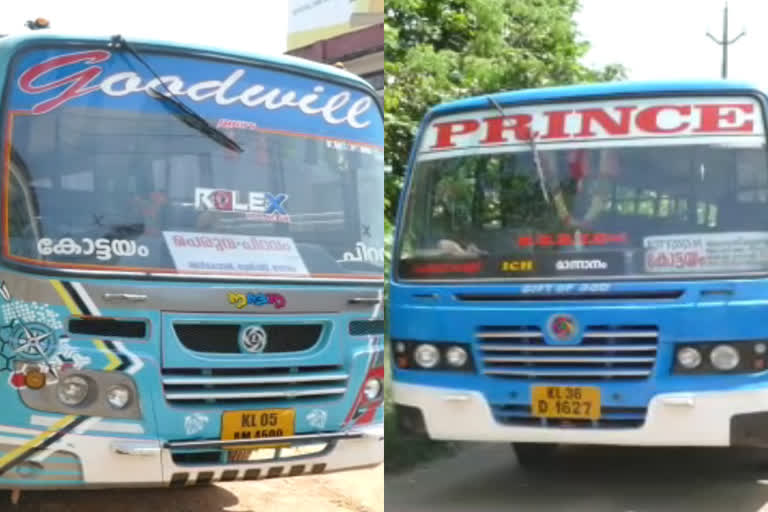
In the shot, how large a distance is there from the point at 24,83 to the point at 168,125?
63cm

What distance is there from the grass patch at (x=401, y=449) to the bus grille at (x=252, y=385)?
1.05 metres

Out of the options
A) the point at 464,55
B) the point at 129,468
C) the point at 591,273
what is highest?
the point at 464,55

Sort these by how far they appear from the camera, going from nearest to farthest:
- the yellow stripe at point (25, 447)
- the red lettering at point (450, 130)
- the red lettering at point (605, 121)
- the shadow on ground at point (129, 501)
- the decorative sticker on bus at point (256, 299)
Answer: the yellow stripe at point (25, 447)
the decorative sticker on bus at point (256, 299)
the red lettering at point (605, 121)
the red lettering at point (450, 130)
the shadow on ground at point (129, 501)

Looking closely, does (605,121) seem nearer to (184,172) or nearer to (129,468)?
(184,172)

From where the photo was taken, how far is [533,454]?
→ 6.22 m

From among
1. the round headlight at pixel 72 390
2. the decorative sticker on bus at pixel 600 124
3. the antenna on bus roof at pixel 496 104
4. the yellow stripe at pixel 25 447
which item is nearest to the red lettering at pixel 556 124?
the decorative sticker on bus at pixel 600 124

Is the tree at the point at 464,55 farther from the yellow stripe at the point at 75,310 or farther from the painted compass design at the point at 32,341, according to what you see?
the painted compass design at the point at 32,341

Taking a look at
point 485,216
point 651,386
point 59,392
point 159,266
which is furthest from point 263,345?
point 651,386

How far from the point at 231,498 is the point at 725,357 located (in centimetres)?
276

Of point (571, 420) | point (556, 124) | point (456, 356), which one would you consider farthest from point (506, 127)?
point (571, 420)

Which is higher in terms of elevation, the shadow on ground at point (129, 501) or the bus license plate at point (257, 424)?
the bus license plate at point (257, 424)

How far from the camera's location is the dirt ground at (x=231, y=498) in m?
5.61

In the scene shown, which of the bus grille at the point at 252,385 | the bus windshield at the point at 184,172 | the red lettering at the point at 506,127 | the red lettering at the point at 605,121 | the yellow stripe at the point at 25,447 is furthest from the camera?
the red lettering at the point at 506,127

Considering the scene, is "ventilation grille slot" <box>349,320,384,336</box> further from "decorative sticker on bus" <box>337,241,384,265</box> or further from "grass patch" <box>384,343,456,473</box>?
"grass patch" <box>384,343,456,473</box>
